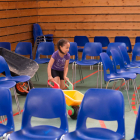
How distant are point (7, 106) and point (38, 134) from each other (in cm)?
46

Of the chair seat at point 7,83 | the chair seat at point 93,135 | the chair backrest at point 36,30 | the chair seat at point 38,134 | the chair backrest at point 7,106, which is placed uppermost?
the chair backrest at point 36,30

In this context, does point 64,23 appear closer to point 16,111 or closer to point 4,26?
point 4,26

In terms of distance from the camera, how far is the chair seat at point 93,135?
2.62m

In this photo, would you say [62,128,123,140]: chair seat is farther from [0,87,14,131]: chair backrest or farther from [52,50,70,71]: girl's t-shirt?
[52,50,70,71]: girl's t-shirt

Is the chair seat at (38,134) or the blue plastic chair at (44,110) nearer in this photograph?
the chair seat at (38,134)

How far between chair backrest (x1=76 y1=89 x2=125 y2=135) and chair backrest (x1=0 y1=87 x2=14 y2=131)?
A: 69cm

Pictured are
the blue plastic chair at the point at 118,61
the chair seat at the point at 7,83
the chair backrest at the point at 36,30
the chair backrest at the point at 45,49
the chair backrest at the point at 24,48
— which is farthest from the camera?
the chair backrest at the point at 36,30

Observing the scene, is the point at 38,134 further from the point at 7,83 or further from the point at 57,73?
the point at 57,73

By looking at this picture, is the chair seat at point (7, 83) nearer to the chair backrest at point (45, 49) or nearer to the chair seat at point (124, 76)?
the chair seat at point (124, 76)

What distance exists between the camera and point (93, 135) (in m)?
2.69

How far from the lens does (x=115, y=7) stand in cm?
958

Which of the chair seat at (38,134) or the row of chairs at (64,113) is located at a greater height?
the row of chairs at (64,113)

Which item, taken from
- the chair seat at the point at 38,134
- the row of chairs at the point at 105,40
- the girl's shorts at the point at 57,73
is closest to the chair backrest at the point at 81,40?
the row of chairs at the point at 105,40

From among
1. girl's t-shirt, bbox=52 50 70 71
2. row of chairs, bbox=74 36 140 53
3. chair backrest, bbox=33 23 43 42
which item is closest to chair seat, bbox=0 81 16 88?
girl's t-shirt, bbox=52 50 70 71
